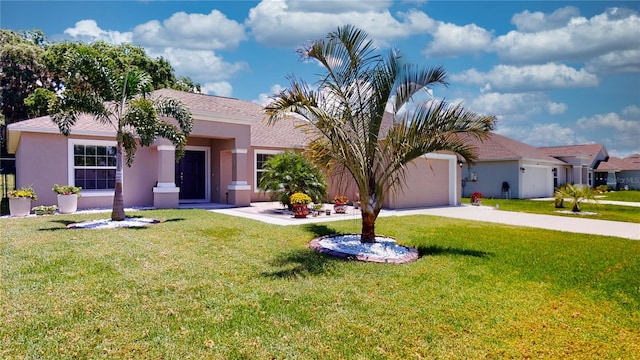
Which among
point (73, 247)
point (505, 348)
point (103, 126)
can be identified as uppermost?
point (103, 126)

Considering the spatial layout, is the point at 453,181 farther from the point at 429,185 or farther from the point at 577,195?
the point at 577,195

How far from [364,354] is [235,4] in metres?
15.4

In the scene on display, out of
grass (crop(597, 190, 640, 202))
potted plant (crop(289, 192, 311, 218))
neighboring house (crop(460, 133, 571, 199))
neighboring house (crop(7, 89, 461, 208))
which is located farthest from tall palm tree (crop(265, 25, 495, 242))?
grass (crop(597, 190, 640, 202))

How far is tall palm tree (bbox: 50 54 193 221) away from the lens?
10688 millimetres

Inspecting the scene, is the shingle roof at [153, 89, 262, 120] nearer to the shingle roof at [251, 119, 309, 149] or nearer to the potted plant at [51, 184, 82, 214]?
the shingle roof at [251, 119, 309, 149]

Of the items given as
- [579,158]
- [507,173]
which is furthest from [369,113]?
[579,158]

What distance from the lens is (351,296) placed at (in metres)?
5.49

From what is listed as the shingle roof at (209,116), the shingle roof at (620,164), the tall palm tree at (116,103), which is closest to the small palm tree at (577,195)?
the shingle roof at (209,116)

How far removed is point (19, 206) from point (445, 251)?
13737 millimetres

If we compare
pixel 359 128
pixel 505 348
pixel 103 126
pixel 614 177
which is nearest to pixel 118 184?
pixel 103 126

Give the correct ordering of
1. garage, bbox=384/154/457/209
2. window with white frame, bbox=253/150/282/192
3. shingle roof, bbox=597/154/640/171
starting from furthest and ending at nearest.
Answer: shingle roof, bbox=597/154/640/171, window with white frame, bbox=253/150/282/192, garage, bbox=384/154/457/209

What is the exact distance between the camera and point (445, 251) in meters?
8.70

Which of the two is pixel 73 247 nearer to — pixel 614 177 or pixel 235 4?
pixel 235 4

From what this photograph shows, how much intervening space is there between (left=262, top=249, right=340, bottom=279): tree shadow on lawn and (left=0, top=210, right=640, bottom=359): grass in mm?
38
